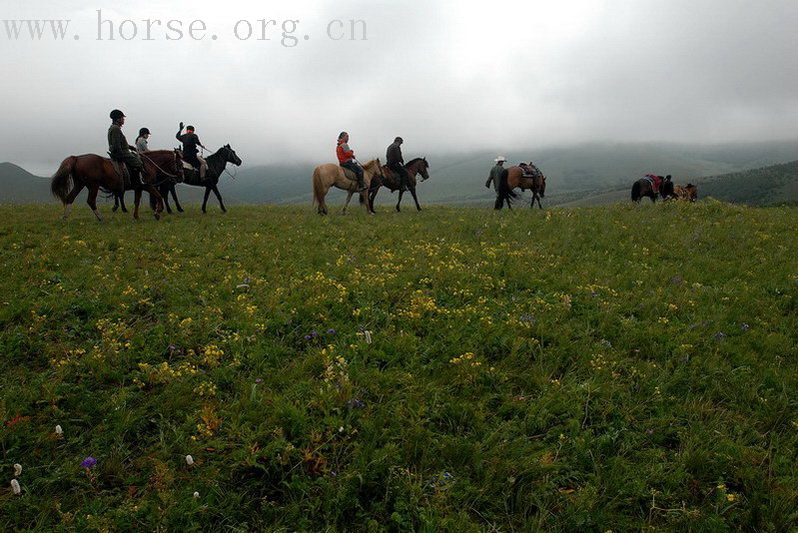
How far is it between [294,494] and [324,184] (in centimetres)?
1762

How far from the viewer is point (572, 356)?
23.3ft

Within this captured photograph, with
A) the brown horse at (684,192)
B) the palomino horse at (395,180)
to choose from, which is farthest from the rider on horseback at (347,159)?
the brown horse at (684,192)

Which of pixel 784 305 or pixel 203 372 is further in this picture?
pixel 784 305

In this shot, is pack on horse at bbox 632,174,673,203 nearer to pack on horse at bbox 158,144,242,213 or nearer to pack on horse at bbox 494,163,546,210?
pack on horse at bbox 494,163,546,210

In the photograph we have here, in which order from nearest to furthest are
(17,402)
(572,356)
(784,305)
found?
(17,402) → (572,356) → (784,305)

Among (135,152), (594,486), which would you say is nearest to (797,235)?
(594,486)

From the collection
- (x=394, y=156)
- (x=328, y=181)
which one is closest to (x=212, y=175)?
(x=328, y=181)

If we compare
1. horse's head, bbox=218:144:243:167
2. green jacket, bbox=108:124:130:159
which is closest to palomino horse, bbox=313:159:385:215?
horse's head, bbox=218:144:243:167

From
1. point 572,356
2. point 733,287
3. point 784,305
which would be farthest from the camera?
point 733,287

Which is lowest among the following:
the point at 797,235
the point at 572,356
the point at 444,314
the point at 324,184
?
the point at 572,356

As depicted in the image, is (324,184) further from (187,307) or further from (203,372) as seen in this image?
(203,372)

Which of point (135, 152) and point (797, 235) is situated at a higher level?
point (135, 152)

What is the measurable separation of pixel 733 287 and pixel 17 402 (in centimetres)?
1386

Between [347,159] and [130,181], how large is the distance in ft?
31.4
